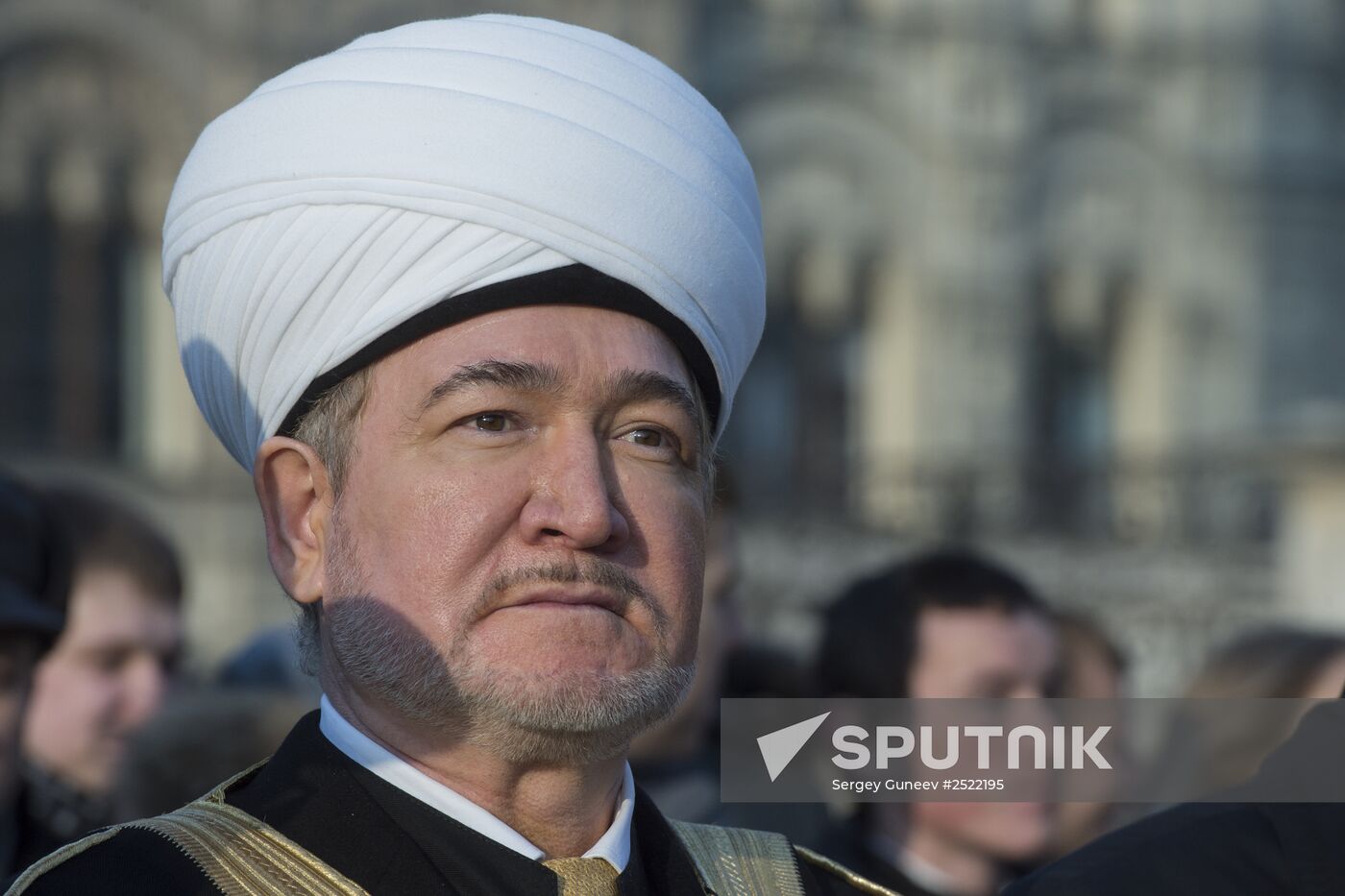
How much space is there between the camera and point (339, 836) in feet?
7.57

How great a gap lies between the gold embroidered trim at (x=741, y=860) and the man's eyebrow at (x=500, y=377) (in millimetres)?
661

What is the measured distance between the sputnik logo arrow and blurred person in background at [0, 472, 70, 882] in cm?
127

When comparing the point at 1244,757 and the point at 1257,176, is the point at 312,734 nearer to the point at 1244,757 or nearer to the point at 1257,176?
the point at 1244,757

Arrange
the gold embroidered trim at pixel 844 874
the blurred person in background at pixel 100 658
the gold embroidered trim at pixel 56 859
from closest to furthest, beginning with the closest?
the gold embroidered trim at pixel 56 859 < the gold embroidered trim at pixel 844 874 < the blurred person in background at pixel 100 658

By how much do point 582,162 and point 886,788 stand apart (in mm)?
1711

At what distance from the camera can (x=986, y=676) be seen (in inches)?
160

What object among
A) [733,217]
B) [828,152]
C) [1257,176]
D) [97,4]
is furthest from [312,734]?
[1257,176]

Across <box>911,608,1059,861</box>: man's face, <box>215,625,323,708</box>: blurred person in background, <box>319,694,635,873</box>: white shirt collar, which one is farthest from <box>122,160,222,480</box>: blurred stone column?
<box>319,694,635,873</box>: white shirt collar

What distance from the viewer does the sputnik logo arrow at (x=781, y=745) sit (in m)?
3.51

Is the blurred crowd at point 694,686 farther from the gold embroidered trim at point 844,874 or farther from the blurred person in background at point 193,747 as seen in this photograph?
the gold embroidered trim at point 844,874

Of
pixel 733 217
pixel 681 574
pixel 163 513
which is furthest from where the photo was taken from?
pixel 163 513

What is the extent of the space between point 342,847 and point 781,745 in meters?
1.40

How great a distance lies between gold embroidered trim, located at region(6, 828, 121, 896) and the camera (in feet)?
6.98


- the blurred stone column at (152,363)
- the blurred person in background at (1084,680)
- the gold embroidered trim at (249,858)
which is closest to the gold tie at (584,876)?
the gold embroidered trim at (249,858)
